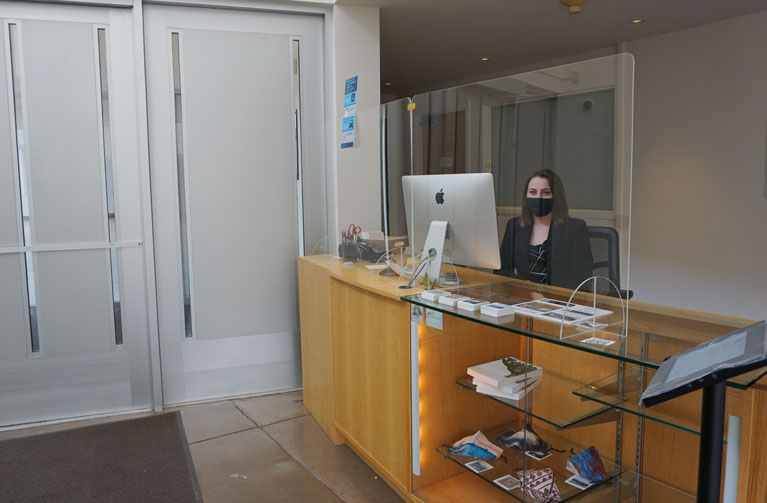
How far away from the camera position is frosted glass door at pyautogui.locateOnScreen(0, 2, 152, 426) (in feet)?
11.5

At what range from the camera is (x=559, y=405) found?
209 cm

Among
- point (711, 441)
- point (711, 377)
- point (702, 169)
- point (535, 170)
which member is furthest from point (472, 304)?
point (702, 169)

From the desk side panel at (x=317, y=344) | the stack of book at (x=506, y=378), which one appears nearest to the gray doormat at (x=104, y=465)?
the desk side panel at (x=317, y=344)

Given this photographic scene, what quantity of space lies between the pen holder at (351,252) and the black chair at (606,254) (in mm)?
1685

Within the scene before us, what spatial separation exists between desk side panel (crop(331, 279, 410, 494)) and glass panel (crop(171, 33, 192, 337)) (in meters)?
1.33

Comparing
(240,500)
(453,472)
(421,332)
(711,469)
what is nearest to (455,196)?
(421,332)

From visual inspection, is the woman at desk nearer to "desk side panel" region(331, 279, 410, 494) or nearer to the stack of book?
the stack of book

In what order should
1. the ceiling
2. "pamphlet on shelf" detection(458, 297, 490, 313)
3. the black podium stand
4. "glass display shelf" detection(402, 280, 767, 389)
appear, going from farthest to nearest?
the ceiling < "pamphlet on shelf" detection(458, 297, 490, 313) < "glass display shelf" detection(402, 280, 767, 389) < the black podium stand

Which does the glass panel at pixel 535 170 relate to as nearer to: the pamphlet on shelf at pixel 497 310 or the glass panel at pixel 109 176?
the pamphlet on shelf at pixel 497 310

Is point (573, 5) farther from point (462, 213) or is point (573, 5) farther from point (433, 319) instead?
point (433, 319)

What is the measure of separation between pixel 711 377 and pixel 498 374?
1358 mm

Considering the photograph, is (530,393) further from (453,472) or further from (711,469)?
(711,469)

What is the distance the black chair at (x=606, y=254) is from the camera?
1.97 metres

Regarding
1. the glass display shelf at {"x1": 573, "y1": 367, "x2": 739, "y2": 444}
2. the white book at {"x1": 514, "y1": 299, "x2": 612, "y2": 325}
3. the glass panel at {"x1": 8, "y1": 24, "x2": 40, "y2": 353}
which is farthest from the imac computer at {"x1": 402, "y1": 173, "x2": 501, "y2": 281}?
the glass panel at {"x1": 8, "y1": 24, "x2": 40, "y2": 353}
